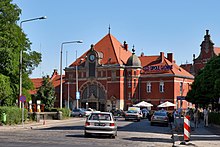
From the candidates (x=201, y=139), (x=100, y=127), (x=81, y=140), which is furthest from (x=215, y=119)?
(x=81, y=140)

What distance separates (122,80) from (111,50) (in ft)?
28.7

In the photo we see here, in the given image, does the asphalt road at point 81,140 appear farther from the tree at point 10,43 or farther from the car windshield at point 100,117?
the tree at point 10,43

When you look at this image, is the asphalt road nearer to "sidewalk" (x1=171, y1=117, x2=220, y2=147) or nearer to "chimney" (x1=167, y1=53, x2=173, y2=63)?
"sidewalk" (x1=171, y1=117, x2=220, y2=147)

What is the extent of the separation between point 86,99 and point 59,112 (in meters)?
48.2

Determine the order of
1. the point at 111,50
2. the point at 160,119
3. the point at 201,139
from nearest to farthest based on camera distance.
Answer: the point at 201,139
the point at 160,119
the point at 111,50

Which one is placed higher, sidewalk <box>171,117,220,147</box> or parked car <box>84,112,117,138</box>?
parked car <box>84,112,117,138</box>

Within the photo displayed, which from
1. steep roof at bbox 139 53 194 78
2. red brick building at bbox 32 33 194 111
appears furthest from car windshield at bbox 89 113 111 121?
steep roof at bbox 139 53 194 78

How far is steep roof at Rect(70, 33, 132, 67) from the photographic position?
104194 mm

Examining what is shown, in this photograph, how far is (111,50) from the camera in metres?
106

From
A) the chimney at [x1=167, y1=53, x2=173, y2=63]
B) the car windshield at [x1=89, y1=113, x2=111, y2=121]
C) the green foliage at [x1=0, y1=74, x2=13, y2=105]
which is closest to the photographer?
the car windshield at [x1=89, y1=113, x2=111, y2=121]

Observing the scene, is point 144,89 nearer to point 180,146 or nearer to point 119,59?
point 119,59

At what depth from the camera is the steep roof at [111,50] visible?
104 metres

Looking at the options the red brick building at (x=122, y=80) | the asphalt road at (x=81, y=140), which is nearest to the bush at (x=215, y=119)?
the asphalt road at (x=81, y=140)

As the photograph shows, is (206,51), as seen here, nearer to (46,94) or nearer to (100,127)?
(46,94)
